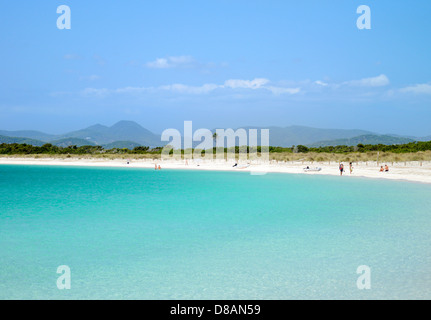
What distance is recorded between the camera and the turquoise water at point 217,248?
262 inches

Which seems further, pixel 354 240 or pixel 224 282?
pixel 354 240

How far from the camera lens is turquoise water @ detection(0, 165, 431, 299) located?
666 cm

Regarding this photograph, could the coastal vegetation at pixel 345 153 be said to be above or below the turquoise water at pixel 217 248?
above

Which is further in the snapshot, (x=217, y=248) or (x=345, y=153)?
(x=345, y=153)

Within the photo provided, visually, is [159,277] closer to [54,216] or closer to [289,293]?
[289,293]

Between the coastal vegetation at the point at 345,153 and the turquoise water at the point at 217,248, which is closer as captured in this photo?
the turquoise water at the point at 217,248

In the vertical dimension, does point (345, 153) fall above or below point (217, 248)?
above

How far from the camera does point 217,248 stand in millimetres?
9391

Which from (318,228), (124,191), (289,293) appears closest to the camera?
(289,293)

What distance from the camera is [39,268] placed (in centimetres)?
779

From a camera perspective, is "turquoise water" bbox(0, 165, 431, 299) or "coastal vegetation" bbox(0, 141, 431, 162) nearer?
"turquoise water" bbox(0, 165, 431, 299)
